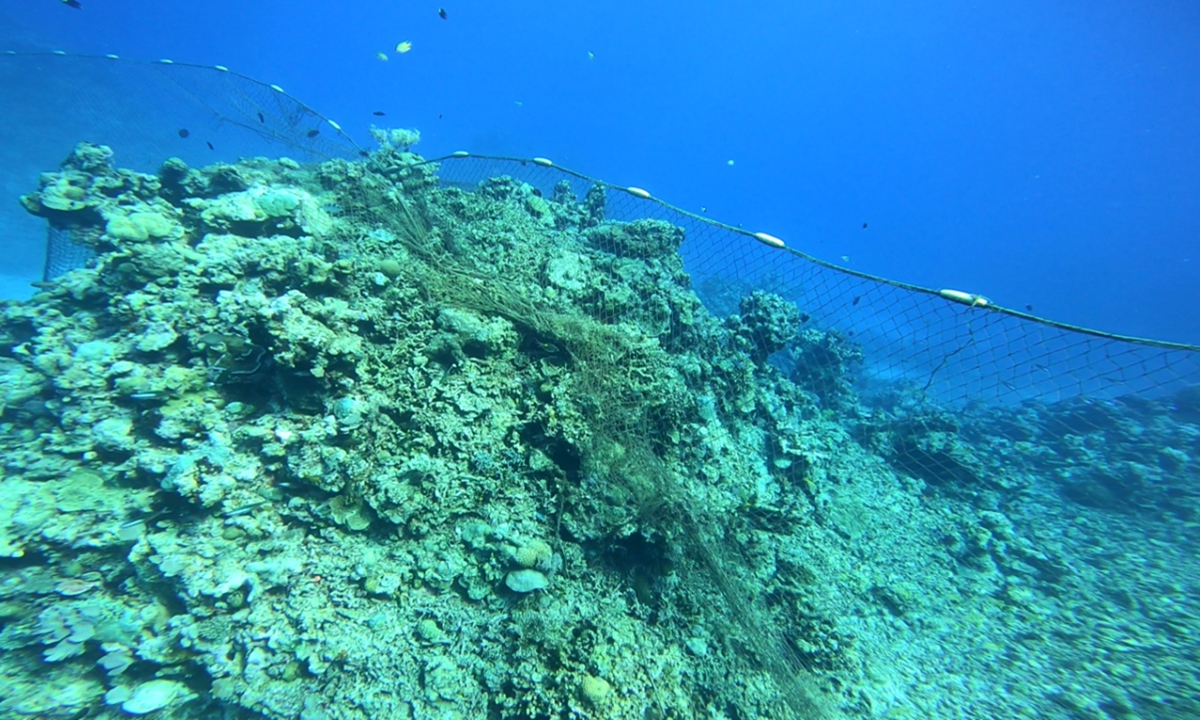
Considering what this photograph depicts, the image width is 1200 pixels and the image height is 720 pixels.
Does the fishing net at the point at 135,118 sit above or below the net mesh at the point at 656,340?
above

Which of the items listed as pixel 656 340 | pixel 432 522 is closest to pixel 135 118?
pixel 432 522

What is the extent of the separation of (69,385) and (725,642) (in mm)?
5978

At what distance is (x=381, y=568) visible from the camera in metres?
3.29

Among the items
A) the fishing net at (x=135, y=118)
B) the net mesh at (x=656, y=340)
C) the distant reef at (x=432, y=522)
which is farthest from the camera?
the fishing net at (x=135, y=118)

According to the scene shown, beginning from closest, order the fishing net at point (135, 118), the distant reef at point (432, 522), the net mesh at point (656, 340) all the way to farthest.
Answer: the distant reef at point (432, 522) < the net mesh at point (656, 340) < the fishing net at point (135, 118)

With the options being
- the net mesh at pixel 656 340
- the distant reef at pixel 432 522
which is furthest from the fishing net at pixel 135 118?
the distant reef at pixel 432 522

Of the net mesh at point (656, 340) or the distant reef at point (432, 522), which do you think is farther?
the net mesh at point (656, 340)

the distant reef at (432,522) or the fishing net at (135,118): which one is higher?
the fishing net at (135,118)

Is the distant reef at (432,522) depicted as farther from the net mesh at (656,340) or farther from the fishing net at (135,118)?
the fishing net at (135,118)

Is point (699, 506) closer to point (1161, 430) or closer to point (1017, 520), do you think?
point (1017, 520)

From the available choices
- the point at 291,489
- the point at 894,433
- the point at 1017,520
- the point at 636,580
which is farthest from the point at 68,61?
the point at 1017,520

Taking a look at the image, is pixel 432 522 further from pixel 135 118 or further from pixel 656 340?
pixel 135 118

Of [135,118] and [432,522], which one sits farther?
[135,118]

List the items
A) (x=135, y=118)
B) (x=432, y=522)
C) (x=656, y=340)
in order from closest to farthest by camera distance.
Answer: (x=432, y=522) → (x=656, y=340) → (x=135, y=118)
